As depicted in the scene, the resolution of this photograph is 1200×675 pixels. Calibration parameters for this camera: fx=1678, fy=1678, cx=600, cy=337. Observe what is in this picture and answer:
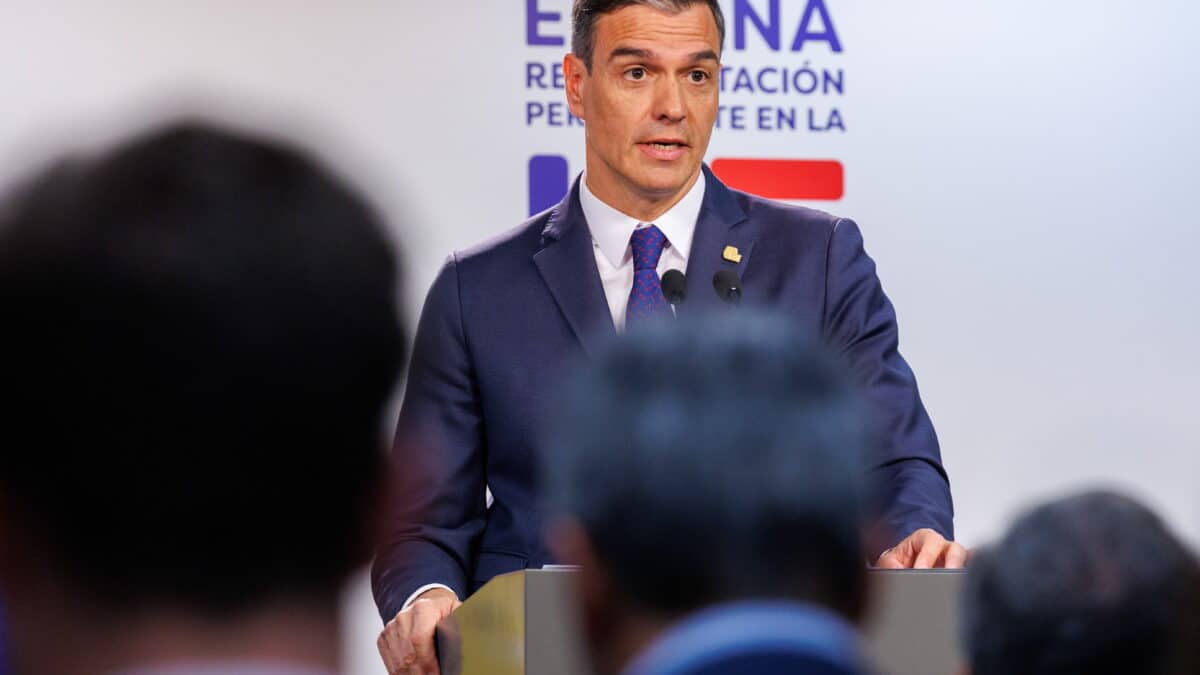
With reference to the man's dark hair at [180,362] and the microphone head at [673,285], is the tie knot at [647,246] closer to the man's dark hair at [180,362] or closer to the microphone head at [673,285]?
the microphone head at [673,285]

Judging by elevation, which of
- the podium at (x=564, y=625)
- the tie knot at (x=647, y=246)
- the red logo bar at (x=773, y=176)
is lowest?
the red logo bar at (x=773, y=176)

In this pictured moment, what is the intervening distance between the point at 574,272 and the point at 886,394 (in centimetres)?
69

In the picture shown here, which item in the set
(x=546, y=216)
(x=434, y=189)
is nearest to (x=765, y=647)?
(x=546, y=216)

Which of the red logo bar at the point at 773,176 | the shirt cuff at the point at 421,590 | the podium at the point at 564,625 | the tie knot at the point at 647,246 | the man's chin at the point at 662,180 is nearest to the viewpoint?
the podium at the point at 564,625

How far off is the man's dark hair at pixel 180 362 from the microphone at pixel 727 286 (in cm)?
198

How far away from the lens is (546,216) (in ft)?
12.0

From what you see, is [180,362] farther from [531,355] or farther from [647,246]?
[647,246]

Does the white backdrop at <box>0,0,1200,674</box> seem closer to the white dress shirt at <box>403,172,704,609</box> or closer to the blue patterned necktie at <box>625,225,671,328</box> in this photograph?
the white dress shirt at <box>403,172,704,609</box>

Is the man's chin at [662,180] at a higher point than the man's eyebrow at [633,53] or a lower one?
lower

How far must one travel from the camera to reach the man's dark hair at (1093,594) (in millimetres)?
947

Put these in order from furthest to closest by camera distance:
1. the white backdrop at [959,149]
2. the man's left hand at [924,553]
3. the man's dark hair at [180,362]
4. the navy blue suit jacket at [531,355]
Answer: the white backdrop at [959,149]
the navy blue suit jacket at [531,355]
the man's left hand at [924,553]
the man's dark hair at [180,362]

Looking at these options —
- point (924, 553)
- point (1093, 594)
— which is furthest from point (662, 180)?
point (1093, 594)

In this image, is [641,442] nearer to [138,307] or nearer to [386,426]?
[386,426]

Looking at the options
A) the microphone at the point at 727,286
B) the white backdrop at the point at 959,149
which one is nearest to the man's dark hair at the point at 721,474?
the microphone at the point at 727,286
